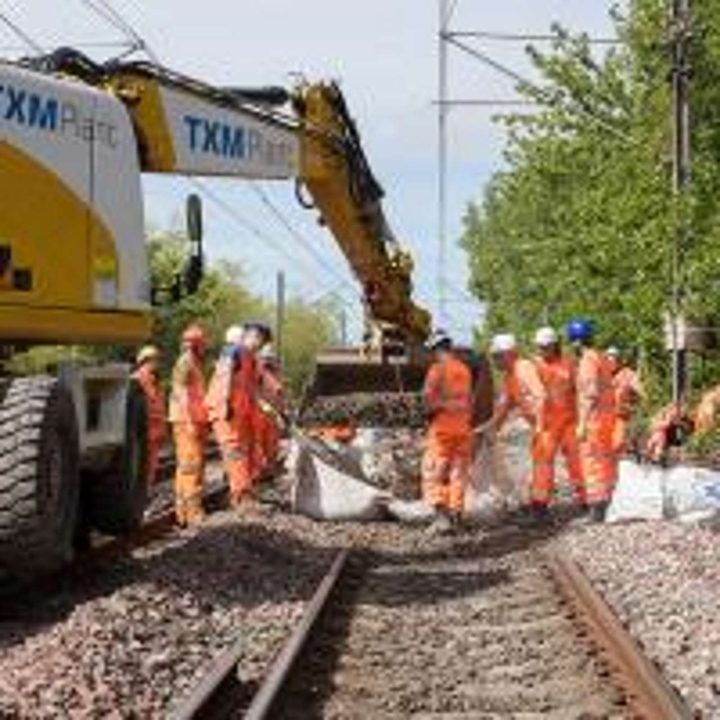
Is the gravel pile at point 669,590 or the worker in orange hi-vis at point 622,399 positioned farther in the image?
the worker in orange hi-vis at point 622,399

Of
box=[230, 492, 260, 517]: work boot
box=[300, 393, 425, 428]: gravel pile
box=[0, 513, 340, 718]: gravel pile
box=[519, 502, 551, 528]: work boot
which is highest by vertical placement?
box=[300, 393, 425, 428]: gravel pile

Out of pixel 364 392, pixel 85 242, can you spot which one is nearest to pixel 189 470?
pixel 85 242

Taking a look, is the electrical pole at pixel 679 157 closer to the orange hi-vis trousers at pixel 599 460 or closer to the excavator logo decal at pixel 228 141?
the orange hi-vis trousers at pixel 599 460

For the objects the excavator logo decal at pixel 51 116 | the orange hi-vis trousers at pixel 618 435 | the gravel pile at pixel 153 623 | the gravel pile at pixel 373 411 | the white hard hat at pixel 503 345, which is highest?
the excavator logo decal at pixel 51 116

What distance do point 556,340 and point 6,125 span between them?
336 inches

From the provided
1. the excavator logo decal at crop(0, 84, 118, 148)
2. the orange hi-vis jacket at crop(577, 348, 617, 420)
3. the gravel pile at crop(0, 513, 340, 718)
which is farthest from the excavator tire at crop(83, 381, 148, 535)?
the orange hi-vis jacket at crop(577, 348, 617, 420)

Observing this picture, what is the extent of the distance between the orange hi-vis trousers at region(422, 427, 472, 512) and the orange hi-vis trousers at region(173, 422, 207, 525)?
6.79 ft

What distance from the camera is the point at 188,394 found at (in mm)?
18578

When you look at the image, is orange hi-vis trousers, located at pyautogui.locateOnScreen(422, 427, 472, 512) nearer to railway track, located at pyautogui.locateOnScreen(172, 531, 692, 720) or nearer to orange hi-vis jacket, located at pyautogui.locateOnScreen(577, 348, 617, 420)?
orange hi-vis jacket, located at pyautogui.locateOnScreen(577, 348, 617, 420)

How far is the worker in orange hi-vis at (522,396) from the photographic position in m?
19.2

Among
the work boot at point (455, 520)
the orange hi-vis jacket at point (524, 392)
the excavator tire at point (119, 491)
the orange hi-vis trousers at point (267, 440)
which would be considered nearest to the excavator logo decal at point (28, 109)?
the excavator tire at point (119, 491)

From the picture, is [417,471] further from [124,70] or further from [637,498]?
[124,70]

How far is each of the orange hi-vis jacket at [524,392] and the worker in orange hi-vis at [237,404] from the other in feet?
8.15

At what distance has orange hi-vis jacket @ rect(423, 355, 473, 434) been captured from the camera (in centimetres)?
1855
